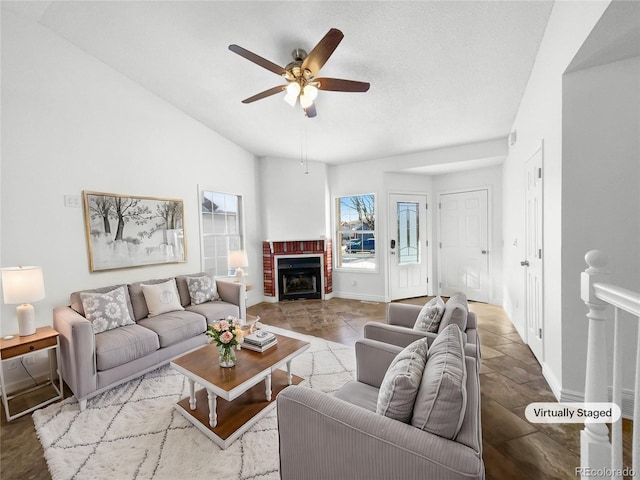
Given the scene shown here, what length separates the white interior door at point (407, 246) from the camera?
5.20 metres

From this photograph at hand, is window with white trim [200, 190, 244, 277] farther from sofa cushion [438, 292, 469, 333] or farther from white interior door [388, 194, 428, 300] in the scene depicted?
sofa cushion [438, 292, 469, 333]

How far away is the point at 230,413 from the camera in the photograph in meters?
2.04

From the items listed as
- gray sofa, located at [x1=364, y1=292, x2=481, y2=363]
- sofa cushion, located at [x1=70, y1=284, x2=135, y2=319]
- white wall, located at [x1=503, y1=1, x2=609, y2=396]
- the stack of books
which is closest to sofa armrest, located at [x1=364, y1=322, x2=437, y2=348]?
gray sofa, located at [x1=364, y1=292, x2=481, y2=363]

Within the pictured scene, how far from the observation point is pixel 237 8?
→ 2.36 meters

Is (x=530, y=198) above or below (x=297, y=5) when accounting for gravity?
below

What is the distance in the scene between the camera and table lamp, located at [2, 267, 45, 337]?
2217 millimetres

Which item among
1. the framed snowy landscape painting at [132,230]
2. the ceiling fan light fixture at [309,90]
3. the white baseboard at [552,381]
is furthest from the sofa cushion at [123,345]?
the white baseboard at [552,381]

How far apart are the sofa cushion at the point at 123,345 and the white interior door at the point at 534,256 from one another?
3.68 m

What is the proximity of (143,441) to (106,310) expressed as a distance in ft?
4.56

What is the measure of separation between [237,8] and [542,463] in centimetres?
387

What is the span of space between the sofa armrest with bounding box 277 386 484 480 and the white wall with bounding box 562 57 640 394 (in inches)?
69.6

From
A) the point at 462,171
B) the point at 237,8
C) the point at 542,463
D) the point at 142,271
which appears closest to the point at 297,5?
the point at 237,8

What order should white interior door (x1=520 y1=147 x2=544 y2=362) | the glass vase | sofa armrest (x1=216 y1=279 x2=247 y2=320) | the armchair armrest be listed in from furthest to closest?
sofa armrest (x1=216 y1=279 x2=247 y2=320), white interior door (x1=520 y1=147 x2=544 y2=362), the glass vase, the armchair armrest

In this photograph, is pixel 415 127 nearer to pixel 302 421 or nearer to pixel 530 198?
pixel 530 198
